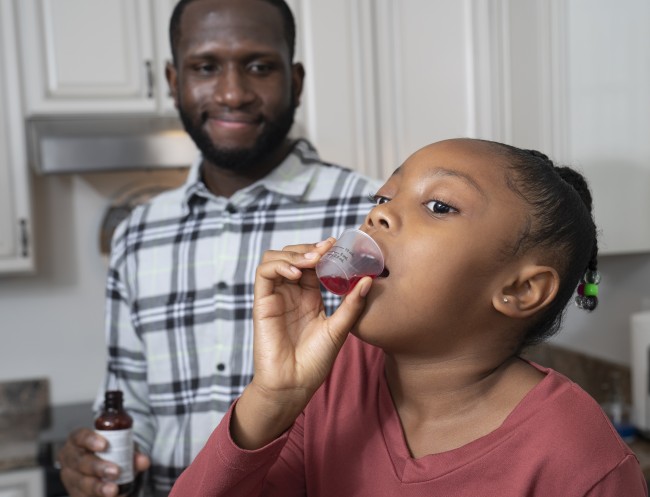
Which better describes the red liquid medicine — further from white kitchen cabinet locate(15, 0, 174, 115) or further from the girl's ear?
white kitchen cabinet locate(15, 0, 174, 115)

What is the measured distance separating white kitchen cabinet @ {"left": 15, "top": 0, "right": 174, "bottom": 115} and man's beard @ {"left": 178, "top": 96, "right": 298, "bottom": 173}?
1015mm

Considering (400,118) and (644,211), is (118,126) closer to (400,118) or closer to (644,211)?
(400,118)

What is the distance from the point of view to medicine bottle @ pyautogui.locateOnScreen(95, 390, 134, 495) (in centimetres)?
119

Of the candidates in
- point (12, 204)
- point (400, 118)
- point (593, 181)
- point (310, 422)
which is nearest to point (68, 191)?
point (12, 204)

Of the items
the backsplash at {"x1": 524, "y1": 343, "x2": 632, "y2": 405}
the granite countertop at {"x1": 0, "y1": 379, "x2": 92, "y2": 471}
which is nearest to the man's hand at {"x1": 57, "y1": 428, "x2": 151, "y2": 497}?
the granite countertop at {"x1": 0, "y1": 379, "x2": 92, "y2": 471}

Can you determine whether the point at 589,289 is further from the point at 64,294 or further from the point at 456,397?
the point at 64,294

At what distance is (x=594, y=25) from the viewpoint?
6.95 feet

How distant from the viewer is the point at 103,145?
2.26 meters

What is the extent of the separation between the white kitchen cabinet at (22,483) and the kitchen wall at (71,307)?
2.05ft

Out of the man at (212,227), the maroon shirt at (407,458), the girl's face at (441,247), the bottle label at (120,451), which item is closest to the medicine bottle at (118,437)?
the bottle label at (120,451)

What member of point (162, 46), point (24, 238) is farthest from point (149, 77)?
point (24, 238)

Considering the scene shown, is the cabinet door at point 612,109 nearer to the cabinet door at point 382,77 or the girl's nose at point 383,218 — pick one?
the cabinet door at point 382,77

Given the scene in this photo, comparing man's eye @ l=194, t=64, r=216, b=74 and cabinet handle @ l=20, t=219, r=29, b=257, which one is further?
cabinet handle @ l=20, t=219, r=29, b=257

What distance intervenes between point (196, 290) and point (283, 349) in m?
0.68
